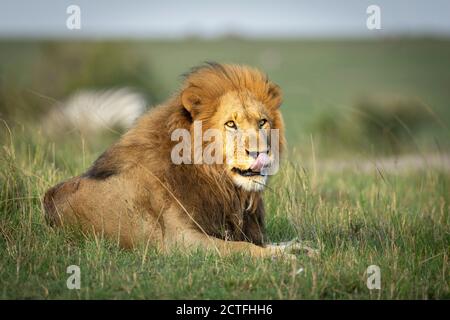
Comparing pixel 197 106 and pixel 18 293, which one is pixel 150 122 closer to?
pixel 197 106

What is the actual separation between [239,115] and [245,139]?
0.23 meters

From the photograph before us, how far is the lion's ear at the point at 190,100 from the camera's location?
19.8 feet

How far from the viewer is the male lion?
19.7 feet

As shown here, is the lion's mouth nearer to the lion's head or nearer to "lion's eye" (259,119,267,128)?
the lion's head

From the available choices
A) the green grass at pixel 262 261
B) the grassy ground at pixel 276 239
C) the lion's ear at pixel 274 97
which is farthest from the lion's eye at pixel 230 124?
the green grass at pixel 262 261

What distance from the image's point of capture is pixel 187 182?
6121mm

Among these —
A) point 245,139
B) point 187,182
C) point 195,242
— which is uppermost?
point 245,139

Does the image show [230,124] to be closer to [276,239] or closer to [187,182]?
[187,182]

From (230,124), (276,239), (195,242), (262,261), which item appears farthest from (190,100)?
(276,239)

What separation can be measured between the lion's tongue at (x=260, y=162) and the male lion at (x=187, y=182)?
25 mm

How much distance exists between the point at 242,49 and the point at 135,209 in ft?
176

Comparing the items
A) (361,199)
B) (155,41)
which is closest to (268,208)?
(361,199)

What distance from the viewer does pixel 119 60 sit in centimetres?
2450

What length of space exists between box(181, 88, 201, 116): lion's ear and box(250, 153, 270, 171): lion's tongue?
0.64 metres
